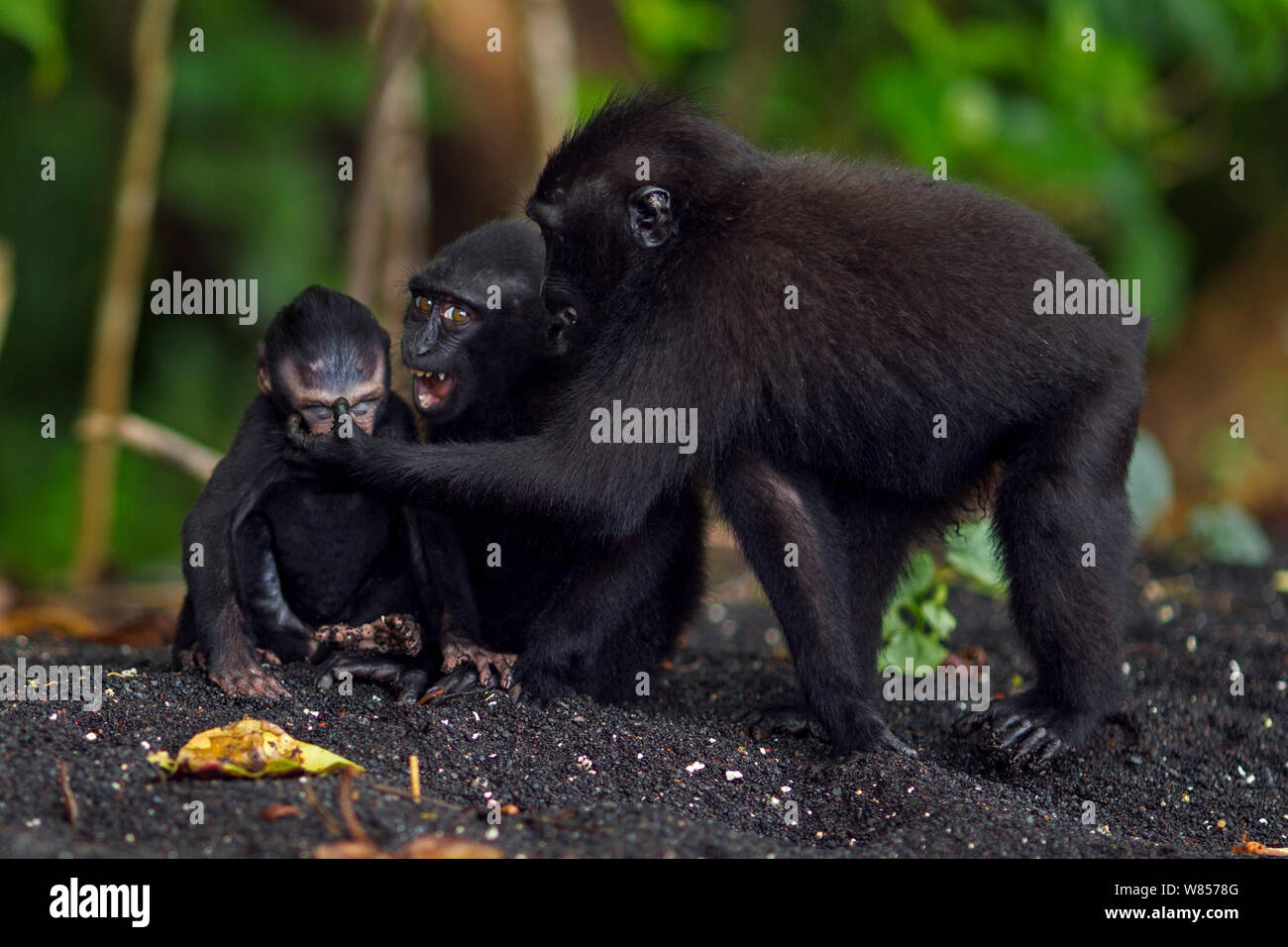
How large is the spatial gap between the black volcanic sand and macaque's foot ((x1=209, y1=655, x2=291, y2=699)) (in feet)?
0.18

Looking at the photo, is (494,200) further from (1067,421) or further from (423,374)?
(1067,421)

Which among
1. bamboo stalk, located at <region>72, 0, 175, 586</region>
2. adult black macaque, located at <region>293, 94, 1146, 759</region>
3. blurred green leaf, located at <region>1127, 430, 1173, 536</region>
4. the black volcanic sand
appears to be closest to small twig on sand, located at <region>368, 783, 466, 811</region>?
the black volcanic sand

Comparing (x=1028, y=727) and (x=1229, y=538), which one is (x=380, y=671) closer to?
(x=1028, y=727)

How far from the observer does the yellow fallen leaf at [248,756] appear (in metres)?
3.34

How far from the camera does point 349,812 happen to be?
305 cm

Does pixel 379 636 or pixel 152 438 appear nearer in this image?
pixel 379 636

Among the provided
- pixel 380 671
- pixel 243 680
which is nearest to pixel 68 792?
pixel 243 680

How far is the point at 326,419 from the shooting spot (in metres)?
4.46

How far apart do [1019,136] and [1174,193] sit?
4596 mm

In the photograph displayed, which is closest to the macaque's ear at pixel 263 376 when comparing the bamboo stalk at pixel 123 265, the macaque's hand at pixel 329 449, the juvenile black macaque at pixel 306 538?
the juvenile black macaque at pixel 306 538

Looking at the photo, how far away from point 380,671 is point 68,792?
A: 1.45 meters

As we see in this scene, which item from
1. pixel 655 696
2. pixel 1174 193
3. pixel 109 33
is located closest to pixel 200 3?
pixel 109 33

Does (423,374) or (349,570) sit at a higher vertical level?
(423,374)

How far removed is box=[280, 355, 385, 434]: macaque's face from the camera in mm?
4391
